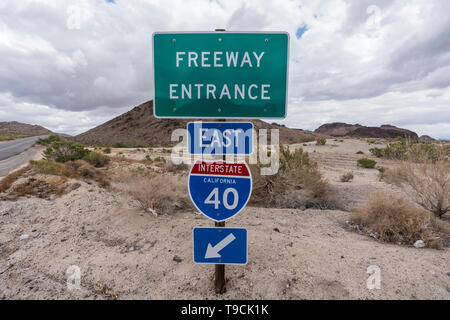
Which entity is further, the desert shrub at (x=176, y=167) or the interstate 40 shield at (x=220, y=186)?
the desert shrub at (x=176, y=167)

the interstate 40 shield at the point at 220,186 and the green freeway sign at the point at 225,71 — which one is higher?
the green freeway sign at the point at 225,71

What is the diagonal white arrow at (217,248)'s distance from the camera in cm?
225

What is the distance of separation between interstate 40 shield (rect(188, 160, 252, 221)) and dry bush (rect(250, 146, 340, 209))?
11.0 ft

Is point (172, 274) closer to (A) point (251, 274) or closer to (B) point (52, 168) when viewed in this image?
(A) point (251, 274)

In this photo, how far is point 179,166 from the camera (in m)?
11.1

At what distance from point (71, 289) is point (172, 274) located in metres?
1.12

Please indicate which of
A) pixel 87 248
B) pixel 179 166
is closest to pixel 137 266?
pixel 87 248

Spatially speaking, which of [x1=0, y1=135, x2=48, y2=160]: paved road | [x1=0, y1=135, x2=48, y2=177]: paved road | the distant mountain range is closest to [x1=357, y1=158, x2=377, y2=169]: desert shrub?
[x1=0, y1=135, x2=48, y2=177]: paved road

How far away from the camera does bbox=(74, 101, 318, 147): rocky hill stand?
62.6 m

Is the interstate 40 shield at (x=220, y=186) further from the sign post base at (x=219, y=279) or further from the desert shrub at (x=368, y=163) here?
the desert shrub at (x=368, y=163)

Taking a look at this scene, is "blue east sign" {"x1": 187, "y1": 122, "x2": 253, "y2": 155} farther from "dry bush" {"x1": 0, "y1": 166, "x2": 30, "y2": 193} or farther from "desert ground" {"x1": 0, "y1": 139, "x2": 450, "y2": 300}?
"dry bush" {"x1": 0, "y1": 166, "x2": 30, "y2": 193}

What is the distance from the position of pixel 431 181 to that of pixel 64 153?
1199cm

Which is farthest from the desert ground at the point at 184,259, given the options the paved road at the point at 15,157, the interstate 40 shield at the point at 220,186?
the paved road at the point at 15,157

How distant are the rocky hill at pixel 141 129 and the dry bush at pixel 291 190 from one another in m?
53.8
